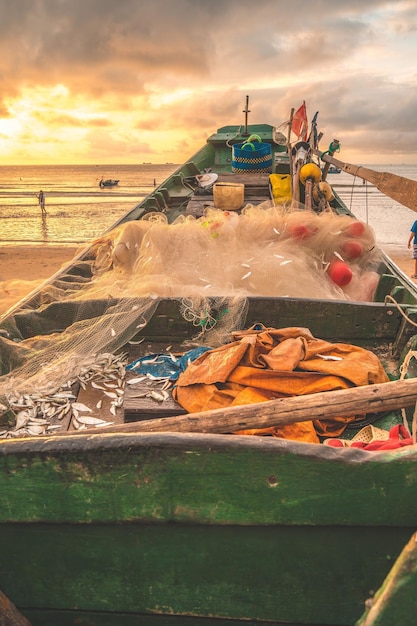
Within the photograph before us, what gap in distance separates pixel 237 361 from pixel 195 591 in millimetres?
1723

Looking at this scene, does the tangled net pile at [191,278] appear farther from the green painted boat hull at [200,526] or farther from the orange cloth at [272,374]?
the green painted boat hull at [200,526]

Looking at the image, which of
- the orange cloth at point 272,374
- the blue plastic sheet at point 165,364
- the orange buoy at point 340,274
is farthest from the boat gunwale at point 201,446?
the orange buoy at point 340,274

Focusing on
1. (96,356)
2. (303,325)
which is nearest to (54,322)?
(96,356)

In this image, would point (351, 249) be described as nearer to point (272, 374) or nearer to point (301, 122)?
point (272, 374)

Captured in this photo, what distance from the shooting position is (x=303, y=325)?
4.18m

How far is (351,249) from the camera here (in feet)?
18.4

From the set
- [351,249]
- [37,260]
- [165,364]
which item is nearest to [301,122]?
[351,249]

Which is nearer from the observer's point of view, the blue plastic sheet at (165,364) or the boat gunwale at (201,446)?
the boat gunwale at (201,446)

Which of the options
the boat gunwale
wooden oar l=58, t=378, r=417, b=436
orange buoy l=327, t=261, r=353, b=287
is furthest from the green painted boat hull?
orange buoy l=327, t=261, r=353, b=287

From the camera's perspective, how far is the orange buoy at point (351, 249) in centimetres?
559

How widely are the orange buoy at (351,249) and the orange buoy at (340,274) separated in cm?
40

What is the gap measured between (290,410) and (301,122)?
9.81 m

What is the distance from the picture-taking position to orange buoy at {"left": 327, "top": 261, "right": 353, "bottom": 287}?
5188mm

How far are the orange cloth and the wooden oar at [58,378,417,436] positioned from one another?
0.99 metres
